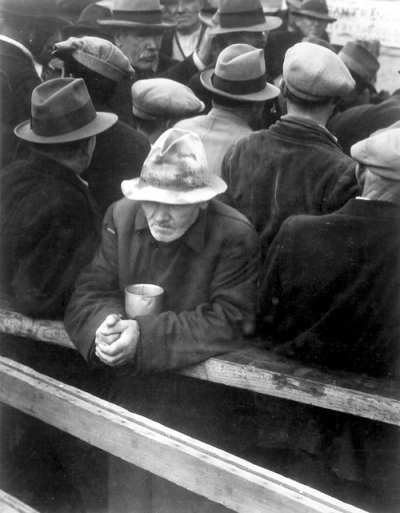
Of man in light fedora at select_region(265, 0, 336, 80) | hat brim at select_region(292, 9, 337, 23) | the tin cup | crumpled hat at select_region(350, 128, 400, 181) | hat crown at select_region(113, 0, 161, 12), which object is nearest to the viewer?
crumpled hat at select_region(350, 128, 400, 181)

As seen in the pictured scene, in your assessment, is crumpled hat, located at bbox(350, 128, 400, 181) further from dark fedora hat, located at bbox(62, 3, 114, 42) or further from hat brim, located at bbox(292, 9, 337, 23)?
hat brim, located at bbox(292, 9, 337, 23)

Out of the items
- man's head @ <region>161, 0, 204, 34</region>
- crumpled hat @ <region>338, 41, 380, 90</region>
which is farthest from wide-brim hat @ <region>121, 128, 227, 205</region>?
man's head @ <region>161, 0, 204, 34</region>

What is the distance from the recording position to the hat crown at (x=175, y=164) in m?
3.00

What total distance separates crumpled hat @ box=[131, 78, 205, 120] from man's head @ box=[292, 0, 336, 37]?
9.24 feet

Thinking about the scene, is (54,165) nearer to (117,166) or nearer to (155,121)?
(117,166)

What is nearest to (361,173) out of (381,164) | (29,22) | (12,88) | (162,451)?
(381,164)

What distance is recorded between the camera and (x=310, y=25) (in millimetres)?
7055

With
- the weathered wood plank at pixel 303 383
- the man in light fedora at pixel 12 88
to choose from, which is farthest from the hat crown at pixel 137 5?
the weathered wood plank at pixel 303 383

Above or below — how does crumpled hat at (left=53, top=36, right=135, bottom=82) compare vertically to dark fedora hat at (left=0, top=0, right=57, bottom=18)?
above

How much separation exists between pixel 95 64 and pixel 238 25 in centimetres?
169

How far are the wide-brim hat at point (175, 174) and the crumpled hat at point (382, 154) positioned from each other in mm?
603

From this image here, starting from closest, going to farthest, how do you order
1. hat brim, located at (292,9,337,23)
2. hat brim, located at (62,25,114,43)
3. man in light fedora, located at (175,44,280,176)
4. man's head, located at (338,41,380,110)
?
man in light fedora, located at (175,44,280,176) → man's head, located at (338,41,380,110) → hat brim, located at (62,25,114,43) → hat brim, located at (292,9,337,23)

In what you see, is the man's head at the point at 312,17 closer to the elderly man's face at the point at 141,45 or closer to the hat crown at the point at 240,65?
the elderly man's face at the point at 141,45

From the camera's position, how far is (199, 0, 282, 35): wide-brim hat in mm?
5641
